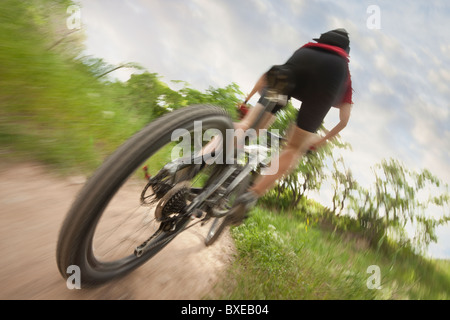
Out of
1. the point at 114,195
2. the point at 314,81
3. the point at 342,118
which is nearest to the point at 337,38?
the point at 314,81

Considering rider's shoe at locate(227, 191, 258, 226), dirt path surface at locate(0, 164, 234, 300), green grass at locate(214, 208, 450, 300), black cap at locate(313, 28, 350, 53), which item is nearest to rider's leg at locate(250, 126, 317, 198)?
rider's shoe at locate(227, 191, 258, 226)

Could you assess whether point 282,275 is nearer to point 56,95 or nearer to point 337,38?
point 337,38

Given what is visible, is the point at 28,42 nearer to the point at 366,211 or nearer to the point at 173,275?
the point at 173,275

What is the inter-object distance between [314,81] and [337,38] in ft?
1.12

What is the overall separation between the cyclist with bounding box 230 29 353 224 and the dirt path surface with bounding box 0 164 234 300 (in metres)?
0.80

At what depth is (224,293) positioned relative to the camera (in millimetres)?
2270

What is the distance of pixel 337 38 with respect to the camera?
6.15 feet

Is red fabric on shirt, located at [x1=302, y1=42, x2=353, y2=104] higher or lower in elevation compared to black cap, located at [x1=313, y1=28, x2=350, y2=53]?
lower

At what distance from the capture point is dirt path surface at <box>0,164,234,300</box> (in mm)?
1779

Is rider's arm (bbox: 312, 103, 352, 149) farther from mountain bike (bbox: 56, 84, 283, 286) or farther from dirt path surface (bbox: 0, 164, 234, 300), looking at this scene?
dirt path surface (bbox: 0, 164, 234, 300)

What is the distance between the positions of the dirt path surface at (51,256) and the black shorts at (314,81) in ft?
5.11

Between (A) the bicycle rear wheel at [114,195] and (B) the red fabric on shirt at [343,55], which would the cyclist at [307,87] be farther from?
(A) the bicycle rear wheel at [114,195]

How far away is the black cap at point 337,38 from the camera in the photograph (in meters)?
1.87
